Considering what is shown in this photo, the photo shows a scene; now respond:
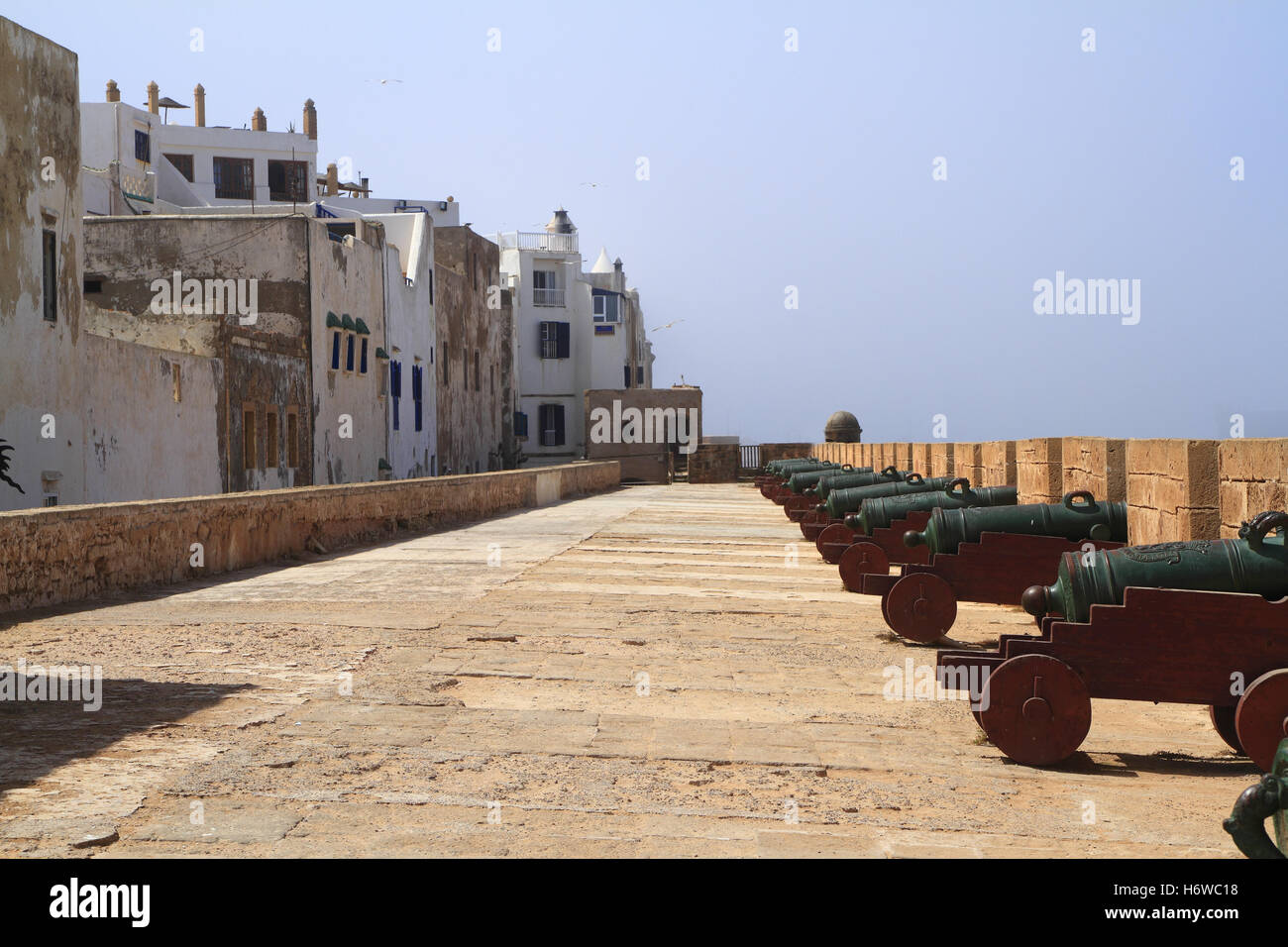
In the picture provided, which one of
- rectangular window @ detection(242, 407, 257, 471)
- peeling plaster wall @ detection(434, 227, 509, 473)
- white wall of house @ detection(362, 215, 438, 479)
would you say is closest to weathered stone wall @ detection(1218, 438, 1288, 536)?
rectangular window @ detection(242, 407, 257, 471)

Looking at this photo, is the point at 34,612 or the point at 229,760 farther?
the point at 34,612

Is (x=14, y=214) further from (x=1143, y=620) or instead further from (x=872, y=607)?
(x=1143, y=620)

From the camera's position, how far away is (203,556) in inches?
408

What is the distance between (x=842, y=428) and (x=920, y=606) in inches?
1442

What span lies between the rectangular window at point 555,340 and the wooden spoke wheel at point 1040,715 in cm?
4890

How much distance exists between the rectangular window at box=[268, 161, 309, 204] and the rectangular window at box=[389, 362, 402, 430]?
67.0 feet

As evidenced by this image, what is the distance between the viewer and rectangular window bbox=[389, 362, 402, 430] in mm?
33688

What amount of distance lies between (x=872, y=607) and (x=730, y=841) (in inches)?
228

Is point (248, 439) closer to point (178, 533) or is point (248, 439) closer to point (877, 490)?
point (178, 533)

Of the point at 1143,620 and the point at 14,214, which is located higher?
the point at 14,214

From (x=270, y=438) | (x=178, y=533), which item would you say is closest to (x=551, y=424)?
(x=270, y=438)

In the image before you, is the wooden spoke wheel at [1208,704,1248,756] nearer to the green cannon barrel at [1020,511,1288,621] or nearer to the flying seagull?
the green cannon barrel at [1020,511,1288,621]
